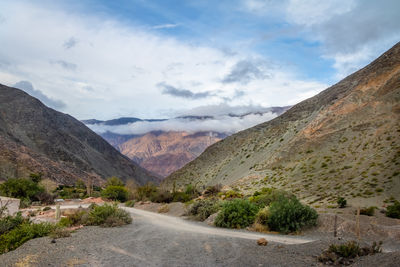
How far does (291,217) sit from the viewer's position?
14852 millimetres

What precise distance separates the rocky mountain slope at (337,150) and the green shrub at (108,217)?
18.5m

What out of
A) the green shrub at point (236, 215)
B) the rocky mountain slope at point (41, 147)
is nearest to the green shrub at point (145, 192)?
the green shrub at point (236, 215)

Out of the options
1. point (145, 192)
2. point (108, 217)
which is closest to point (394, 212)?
point (108, 217)

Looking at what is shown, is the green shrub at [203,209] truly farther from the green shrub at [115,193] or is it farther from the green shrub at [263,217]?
the green shrub at [115,193]

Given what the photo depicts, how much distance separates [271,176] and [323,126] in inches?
479

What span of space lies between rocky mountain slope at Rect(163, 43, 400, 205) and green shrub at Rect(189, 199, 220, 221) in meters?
11.9

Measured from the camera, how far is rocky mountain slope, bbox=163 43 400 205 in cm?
3033

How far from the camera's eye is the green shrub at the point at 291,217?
1466 cm

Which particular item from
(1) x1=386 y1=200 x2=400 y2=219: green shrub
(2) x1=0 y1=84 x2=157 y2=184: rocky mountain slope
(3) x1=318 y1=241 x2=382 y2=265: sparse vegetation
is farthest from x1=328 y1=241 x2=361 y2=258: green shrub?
(2) x1=0 y1=84 x2=157 y2=184: rocky mountain slope

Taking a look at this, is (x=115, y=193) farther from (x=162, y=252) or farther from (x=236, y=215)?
(x=162, y=252)

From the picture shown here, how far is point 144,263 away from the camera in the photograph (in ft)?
29.2

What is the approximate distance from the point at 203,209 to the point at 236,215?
4.53 m

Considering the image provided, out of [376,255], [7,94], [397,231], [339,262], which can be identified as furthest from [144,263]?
[7,94]

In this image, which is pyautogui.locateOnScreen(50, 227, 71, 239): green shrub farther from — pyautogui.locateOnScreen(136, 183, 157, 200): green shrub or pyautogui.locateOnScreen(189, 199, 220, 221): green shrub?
pyautogui.locateOnScreen(136, 183, 157, 200): green shrub
